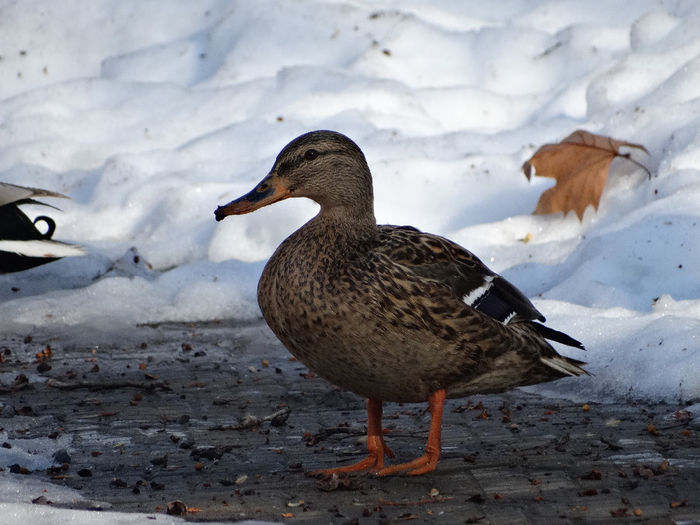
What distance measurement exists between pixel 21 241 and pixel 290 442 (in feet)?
9.42

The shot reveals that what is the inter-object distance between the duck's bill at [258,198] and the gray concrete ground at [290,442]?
2.85 feet

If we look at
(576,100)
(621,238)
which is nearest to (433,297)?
(621,238)

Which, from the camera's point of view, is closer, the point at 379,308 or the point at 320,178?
the point at 379,308

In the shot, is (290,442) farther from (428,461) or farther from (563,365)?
(563,365)

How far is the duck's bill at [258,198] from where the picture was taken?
3.68 m

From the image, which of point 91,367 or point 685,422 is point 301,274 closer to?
point 685,422

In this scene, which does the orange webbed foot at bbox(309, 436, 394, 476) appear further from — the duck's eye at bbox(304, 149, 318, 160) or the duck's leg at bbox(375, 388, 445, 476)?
the duck's eye at bbox(304, 149, 318, 160)

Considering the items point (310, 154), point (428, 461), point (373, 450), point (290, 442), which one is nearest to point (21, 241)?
point (290, 442)

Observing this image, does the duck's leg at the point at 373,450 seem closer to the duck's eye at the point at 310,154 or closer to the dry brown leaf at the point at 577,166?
the duck's eye at the point at 310,154

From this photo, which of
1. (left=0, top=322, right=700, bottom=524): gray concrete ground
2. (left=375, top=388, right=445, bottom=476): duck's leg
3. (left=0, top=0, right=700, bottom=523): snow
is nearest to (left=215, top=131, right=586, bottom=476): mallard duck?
(left=375, top=388, right=445, bottom=476): duck's leg

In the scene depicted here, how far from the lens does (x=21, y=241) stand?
6164 millimetres

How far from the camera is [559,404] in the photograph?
4.42 meters

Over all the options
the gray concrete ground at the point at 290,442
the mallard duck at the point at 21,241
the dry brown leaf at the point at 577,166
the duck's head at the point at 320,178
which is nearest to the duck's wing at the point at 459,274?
the duck's head at the point at 320,178

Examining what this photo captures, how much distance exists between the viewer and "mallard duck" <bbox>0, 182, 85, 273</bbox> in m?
6.09
